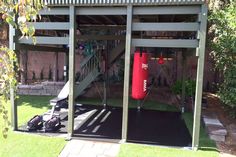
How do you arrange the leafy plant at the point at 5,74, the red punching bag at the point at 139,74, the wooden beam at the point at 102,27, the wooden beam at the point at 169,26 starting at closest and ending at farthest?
the leafy plant at the point at 5,74 < the wooden beam at the point at 169,26 < the red punching bag at the point at 139,74 < the wooden beam at the point at 102,27

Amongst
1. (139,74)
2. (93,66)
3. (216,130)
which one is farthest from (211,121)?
(93,66)

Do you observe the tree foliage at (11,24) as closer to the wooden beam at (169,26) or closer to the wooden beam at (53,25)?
the wooden beam at (169,26)

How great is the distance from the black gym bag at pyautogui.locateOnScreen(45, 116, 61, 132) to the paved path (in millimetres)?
864

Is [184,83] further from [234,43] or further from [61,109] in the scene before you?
[61,109]

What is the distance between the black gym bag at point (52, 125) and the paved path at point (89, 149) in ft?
2.83

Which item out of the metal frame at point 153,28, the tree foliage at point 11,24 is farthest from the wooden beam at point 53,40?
the tree foliage at point 11,24

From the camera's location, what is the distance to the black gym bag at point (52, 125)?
20.4 ft

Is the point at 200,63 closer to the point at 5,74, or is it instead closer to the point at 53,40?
the point at 53,40

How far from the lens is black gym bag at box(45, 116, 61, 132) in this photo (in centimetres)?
620

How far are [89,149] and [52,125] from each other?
1439mm

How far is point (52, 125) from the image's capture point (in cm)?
629

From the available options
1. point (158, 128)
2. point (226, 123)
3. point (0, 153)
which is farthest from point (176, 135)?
point (0, 153)

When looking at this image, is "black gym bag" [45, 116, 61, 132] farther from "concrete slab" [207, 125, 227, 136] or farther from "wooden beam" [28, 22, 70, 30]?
"concrete slab" [207, 125, 227, 136]

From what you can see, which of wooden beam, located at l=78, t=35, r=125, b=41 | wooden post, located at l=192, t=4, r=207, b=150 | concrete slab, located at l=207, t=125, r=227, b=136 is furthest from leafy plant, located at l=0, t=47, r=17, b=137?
wooden beam, located at l=78, t=35, r=125, b=41
